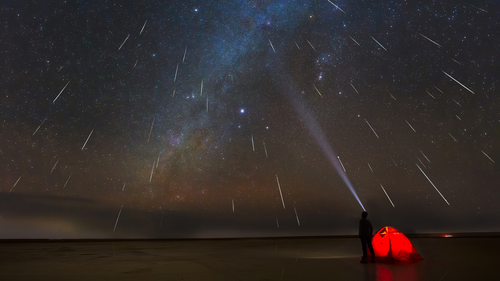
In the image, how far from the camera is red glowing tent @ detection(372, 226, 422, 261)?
33.2 feet

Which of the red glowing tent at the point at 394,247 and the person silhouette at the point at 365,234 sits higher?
the person silhouette at the point at 365,234

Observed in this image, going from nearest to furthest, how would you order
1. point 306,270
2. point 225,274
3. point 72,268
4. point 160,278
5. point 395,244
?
point 160,278 < point 225,274 < point 306,270 < point 72,268 < point 395,244

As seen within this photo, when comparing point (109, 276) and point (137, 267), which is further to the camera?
point (137, 267)

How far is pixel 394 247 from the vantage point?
10.3 metres

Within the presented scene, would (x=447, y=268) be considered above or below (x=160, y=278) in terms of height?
below

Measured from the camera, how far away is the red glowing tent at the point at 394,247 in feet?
33.2

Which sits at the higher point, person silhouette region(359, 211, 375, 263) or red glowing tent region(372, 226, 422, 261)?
person silhouette region(359, 211, 375, 263)

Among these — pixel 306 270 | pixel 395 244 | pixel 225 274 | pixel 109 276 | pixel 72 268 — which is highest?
pixel 72 268

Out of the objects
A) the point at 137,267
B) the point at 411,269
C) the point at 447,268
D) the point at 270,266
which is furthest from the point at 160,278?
A: the point at 447,268

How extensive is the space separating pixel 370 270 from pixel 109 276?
21.9 ft

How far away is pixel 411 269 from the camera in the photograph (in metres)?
8.47

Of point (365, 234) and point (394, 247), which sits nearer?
point (365, 234)

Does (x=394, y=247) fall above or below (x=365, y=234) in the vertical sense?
below

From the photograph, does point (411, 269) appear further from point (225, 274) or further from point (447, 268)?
point (225, 274)
